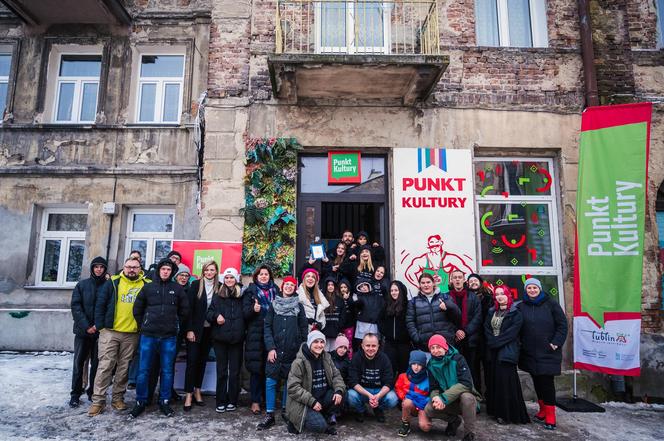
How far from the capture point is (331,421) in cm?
461

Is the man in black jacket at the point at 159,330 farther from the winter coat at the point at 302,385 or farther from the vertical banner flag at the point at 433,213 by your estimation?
the vertical banner flag at the point at 433,213

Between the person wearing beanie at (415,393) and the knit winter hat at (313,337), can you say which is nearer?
the person wearing beanie at (415,393)

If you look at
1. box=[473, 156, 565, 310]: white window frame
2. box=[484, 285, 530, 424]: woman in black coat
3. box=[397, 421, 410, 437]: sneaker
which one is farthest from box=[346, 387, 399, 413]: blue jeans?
box=[473, 156, 565, 310]: white window frame

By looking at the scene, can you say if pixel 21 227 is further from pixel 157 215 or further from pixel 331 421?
pixel 331 421

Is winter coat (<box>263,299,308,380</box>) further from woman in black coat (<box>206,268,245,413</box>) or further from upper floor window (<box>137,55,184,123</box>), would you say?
upper floor window (<box>137,55,184,123</box>)

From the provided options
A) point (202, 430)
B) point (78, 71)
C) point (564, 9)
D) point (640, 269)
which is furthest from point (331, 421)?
point (78, 71)

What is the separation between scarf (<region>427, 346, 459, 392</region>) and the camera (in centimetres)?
457

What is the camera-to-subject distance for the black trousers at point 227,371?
5.14 metres

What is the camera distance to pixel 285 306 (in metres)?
5.09

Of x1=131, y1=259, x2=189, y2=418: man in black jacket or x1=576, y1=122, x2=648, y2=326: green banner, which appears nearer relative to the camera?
x1=131, y1=259, x2=189, y2=418: man in black jacket

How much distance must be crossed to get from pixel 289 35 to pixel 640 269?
6605 millimetres

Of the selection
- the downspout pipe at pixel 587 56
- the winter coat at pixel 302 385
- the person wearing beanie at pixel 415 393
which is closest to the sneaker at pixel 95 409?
the winter coat at pixel 302 385

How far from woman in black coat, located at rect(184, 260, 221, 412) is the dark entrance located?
203 centimetres

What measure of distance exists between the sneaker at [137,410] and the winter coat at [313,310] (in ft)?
7.24
